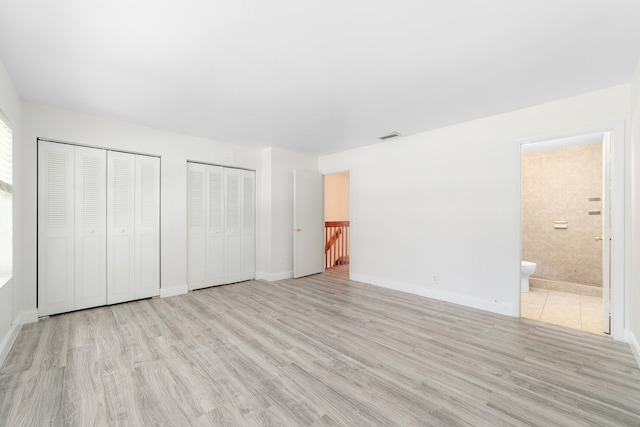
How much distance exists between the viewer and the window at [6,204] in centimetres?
250

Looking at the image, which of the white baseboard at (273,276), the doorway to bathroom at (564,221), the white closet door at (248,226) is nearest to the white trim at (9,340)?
the white closet door at (248,226)

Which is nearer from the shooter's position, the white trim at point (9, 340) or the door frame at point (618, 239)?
the white trim at point (9, 340)

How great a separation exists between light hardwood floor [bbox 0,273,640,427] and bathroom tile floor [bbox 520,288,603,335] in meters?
0.36

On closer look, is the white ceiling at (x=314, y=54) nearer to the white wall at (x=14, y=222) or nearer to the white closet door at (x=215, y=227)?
the white wall at (x=14, y=222)

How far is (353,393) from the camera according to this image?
1824 mm

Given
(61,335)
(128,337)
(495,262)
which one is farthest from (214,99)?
(495,262)

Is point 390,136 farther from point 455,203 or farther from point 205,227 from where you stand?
point 205,227

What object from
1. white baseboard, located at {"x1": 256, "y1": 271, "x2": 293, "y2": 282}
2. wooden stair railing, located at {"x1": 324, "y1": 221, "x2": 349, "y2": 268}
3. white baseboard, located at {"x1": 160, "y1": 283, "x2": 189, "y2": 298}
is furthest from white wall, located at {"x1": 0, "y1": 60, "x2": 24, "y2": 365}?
wooden stair railing, located at {"x1": 324, "y1": 221, "x2": 349, "y2": 268}

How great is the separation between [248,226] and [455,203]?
11.5ft

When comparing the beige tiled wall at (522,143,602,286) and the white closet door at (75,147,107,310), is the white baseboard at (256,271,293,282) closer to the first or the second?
the white closet door at (75,147,107,310)

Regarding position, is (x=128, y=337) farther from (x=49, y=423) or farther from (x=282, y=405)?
(x=282, y=405)

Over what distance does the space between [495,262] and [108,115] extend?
17.2ft

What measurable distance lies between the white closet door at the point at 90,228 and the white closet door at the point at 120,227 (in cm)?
6

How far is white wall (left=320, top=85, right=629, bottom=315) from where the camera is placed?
10.3 feet
